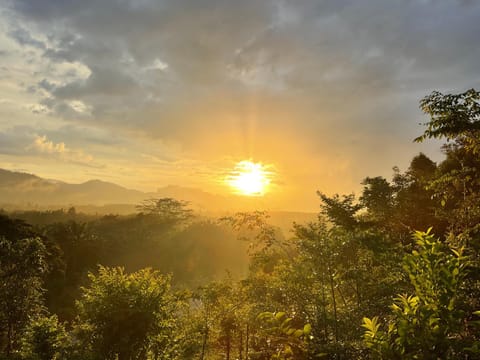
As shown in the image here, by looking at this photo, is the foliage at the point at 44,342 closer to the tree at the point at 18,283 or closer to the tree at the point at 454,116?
the tree at the point at 18,283

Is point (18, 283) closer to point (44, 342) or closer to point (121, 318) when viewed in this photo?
point (44, 342)

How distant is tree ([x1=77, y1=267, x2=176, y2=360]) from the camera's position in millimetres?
9023

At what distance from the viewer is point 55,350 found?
32.3 ft

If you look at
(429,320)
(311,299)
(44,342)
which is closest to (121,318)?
(44,342)

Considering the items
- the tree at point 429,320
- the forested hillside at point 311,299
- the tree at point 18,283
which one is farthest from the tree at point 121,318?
the tree at point 429,320

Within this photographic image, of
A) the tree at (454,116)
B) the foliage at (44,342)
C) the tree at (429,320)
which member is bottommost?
the foliage at (44,342)

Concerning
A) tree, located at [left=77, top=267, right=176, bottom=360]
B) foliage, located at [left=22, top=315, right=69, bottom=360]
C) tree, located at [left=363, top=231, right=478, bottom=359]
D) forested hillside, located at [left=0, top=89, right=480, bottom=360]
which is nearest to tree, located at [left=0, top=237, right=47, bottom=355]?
forested hillside, located at [left=0, top=89, right=480, bottom=360]

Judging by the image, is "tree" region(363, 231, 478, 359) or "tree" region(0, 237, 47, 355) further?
"tree" region(0, 237, 47, 355)

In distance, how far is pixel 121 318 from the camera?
8992 millimetres

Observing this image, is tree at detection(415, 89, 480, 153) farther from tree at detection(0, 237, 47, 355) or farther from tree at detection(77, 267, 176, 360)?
tree at detection(0, 237, 47, 355)


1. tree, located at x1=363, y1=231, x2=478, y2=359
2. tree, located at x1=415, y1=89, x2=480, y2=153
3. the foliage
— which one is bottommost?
the foliage

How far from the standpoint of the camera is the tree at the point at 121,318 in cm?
902

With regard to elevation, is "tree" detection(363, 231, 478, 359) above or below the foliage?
above

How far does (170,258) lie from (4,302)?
4509cm
